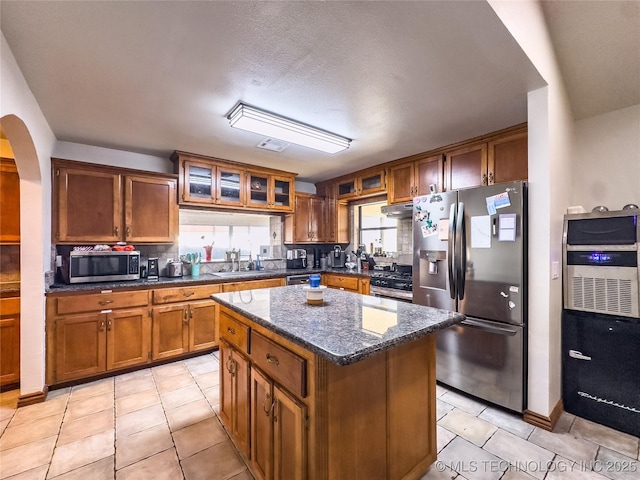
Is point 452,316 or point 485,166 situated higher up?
point 485,166

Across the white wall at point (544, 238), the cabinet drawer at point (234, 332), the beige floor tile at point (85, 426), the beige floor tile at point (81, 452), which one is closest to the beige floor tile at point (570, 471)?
the white wall at point (544, 238)

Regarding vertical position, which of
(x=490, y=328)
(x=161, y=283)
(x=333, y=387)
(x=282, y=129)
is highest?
(x=282, y=129)

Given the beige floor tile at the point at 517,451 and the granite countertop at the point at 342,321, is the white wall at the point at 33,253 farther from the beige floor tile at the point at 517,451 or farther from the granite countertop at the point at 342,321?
the beige floor tile at the point at 517,451

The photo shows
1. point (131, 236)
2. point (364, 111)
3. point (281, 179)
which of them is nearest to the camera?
point (364, 111)

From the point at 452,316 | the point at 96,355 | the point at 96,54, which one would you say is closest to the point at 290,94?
the point at 96,54

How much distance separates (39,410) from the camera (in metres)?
2.31

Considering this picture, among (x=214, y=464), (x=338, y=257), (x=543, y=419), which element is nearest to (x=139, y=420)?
(x=214, y=464)

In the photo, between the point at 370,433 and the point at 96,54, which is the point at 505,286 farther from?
the point at 96,54

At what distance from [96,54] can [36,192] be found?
4.76 feet

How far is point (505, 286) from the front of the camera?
223 centimetres

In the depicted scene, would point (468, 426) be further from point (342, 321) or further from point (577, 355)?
point (342, 321)

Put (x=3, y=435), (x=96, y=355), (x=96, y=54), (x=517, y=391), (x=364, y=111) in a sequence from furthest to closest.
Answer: (x=96, y=355)
(x=364, y=111)
(x=517, y=391)
(x=3, y=435)
(x=96, y=54)

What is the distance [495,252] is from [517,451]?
52.3 inches

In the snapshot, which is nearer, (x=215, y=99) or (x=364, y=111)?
(x=215, y=99)
